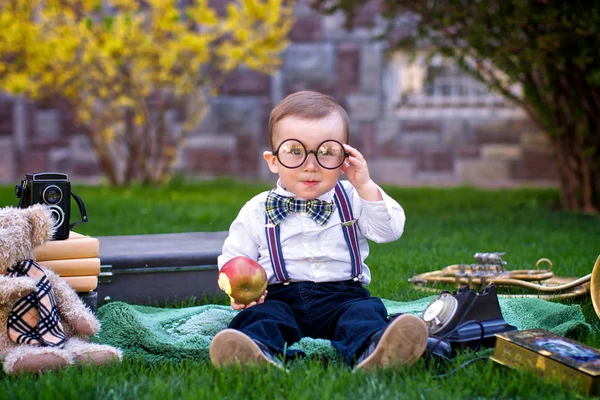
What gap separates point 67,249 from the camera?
2891mm

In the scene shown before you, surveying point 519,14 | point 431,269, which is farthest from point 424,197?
point 431,269

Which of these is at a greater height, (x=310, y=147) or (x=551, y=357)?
(x=310, y=147)

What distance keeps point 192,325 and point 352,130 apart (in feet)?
26.1

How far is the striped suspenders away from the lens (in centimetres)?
280

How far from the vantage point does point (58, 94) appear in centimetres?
1017

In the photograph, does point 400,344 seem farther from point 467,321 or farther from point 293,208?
point 293,208

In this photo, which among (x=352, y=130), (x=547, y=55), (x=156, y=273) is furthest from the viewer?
(x=352, y=130)

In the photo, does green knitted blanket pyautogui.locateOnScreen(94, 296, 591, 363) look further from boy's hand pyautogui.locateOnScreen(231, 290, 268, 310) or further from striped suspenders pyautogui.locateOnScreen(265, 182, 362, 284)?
striped suspenders pyautogui.locateOnScreen(265, 182, 362, 284)

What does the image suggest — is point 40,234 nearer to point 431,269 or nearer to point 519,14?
point 431,269

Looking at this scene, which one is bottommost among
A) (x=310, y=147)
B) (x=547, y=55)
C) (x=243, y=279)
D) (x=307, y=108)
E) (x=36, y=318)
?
(x=36, y=318)

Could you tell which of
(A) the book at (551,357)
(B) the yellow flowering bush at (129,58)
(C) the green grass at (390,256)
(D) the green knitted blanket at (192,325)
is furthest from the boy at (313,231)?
(B) the yellow flowering bush at (129,58)

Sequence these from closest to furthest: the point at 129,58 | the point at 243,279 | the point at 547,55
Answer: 1. the point at 243,279
2. the point at 547,55
3. the point at 129,58

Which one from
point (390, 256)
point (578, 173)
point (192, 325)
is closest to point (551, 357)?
point (192, 325)

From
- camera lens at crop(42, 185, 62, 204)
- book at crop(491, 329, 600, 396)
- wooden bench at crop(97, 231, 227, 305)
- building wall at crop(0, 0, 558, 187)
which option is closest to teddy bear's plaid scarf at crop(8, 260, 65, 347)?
camera lens at crop(42, 185, 62, 204)
